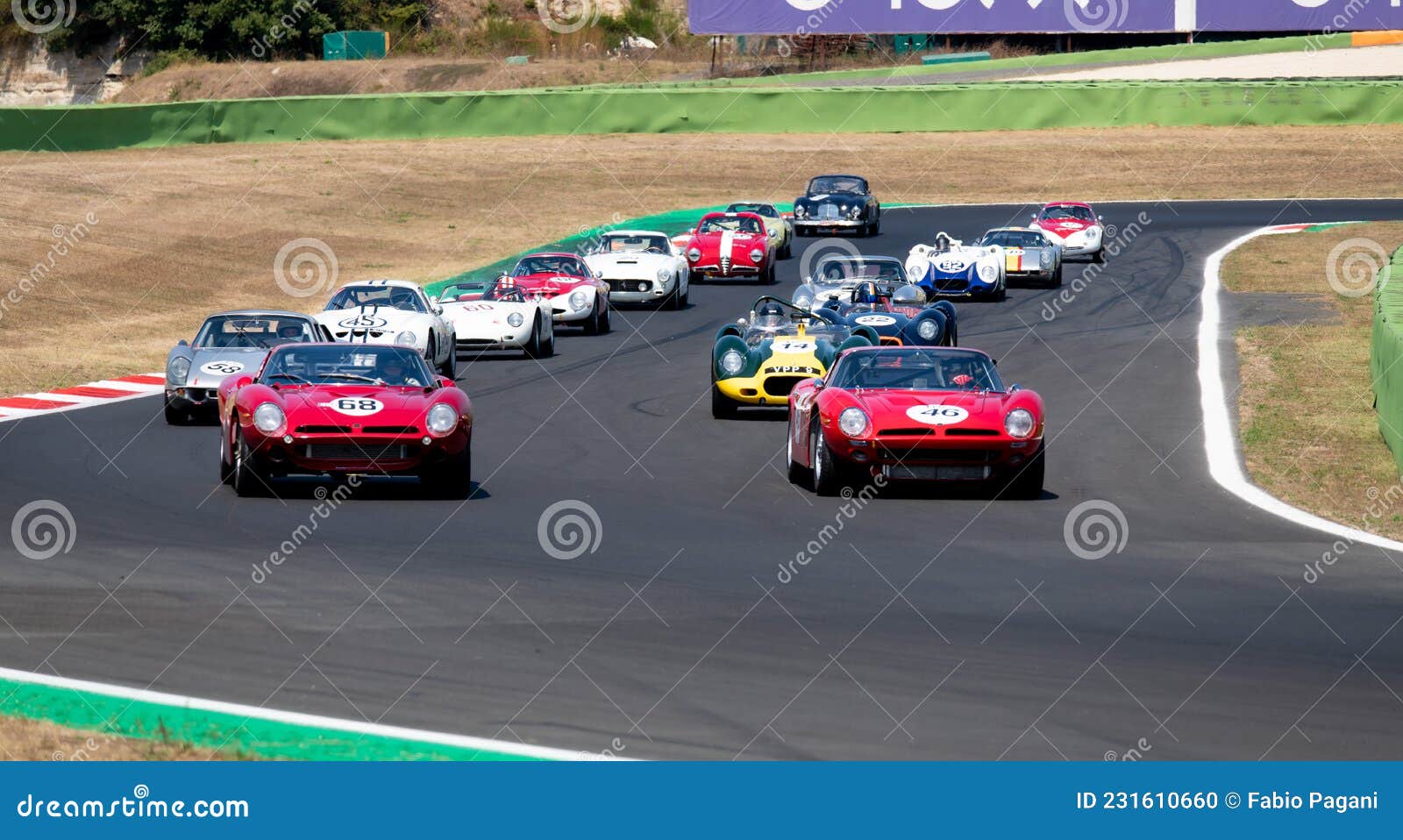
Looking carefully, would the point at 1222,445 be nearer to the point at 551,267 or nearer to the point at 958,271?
the point at 551,267

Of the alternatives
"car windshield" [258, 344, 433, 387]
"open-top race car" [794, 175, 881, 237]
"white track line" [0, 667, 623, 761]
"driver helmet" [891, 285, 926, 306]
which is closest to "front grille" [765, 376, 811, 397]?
"car windshield" [258, 344, 433, 387]

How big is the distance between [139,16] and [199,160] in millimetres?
26452

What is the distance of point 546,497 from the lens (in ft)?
43.1

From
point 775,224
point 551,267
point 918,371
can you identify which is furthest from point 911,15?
point 918,371

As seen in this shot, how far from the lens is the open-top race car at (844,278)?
23.5 meters

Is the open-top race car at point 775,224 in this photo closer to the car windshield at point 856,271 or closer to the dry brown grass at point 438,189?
the dry brown grass at point 438,189

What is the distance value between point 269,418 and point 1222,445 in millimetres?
7939

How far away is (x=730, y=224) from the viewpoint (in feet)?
109

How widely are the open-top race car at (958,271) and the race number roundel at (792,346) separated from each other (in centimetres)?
1149

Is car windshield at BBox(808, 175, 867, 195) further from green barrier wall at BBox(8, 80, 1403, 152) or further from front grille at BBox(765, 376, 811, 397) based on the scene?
front grille at BBox(765, 376, 811, 397)

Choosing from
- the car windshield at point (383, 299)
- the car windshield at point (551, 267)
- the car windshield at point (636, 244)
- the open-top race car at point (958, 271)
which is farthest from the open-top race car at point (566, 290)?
the open-top race car at point (958, 271)

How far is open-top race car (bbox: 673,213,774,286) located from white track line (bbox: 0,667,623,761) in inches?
991

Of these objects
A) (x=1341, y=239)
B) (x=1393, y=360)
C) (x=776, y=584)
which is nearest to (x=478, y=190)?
(x=1341, y=239)

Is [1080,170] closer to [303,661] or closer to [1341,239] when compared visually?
[1341,239]
